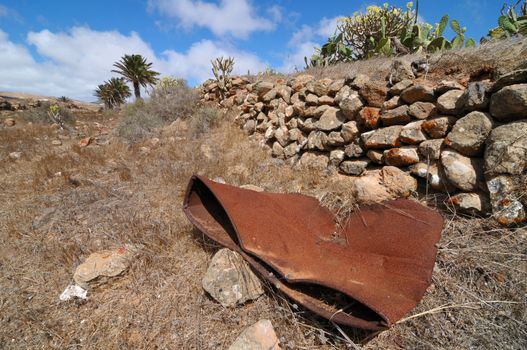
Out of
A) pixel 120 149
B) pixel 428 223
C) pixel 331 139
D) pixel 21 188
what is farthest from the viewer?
pixel 120 149

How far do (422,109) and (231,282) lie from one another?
7.78 ft

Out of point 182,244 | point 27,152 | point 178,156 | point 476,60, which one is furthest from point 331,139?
point 27,152

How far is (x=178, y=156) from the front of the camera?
3918mm

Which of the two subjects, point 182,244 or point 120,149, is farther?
point 120,149

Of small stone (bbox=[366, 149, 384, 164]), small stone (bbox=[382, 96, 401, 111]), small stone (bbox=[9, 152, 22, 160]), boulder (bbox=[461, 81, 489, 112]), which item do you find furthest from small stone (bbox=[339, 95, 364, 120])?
small stone (bbox=[9, 152, 22, 160])

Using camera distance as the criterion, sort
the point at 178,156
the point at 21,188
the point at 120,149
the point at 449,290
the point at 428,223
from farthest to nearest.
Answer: the point at 120,149
the point at 178,156
the point at 21,188
the point at 428,223
the point at 449,290

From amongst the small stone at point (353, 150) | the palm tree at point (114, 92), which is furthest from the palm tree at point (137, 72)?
the small stone at point (353, 150)

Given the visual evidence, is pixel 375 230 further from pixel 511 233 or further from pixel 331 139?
pixel 331 139

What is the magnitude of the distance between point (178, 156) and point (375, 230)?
3.22 meters

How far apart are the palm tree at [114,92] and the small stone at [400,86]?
22715mm

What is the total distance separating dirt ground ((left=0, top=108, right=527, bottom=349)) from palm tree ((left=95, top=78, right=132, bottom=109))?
21.0 meters

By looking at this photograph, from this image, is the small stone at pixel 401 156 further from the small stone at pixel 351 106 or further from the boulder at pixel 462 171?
the small stone at pixel 351 106

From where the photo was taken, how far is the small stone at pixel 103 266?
64.4 inches

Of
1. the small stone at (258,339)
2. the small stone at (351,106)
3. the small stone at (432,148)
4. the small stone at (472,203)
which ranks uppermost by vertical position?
the small stone at (351,106)
